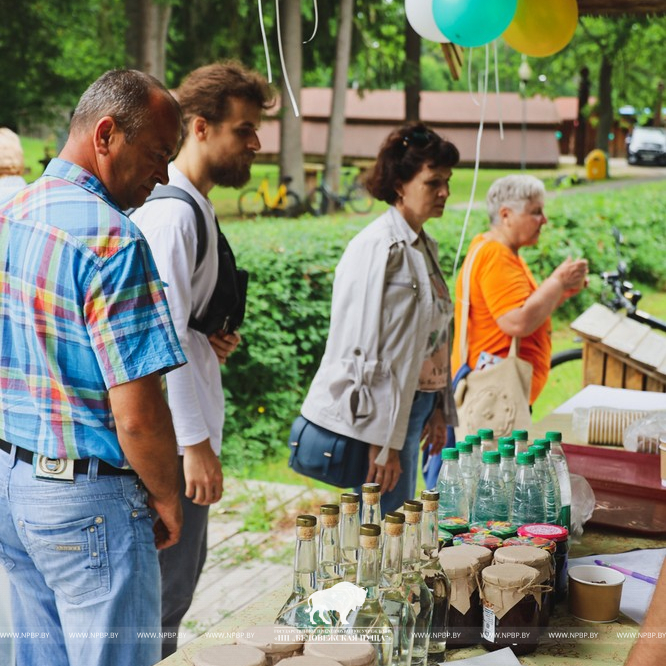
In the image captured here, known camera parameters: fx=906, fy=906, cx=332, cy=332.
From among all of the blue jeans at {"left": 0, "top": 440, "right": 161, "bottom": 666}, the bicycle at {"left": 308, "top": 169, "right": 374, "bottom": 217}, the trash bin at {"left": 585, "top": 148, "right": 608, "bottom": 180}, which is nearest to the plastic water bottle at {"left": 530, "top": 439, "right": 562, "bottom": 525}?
the blue jeans at {"left": 0, "top": 440, "right": 161, "bottom": 666}

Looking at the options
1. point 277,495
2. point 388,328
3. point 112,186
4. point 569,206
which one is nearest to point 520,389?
point 388,328

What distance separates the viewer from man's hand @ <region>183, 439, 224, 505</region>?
2.61 metres

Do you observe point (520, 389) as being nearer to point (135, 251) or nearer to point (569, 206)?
point (135, 251)

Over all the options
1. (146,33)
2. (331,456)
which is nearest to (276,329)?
(331,456)

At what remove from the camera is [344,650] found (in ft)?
4.84

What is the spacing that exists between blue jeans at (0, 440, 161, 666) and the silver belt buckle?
0.01 metres

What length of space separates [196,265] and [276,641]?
1403 mm

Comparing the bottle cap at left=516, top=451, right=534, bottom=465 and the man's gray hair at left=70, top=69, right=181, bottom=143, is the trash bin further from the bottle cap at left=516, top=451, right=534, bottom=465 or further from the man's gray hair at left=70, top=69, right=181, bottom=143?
the man's gray hair at left=70, top=69, right=181, bottom=143

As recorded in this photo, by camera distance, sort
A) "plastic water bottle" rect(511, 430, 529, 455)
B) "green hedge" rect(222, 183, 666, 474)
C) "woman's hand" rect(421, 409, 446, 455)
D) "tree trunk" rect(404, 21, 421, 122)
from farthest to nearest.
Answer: "tree trunk" rect(404, 21, 421, 122) < "green hedge" rect(222, 183, 666, 474) < "woman's hand" rect(421, 409, 446, 455) < "plastic water bottle" rect(511, 430, 529, 455)

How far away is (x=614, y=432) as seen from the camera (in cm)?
341

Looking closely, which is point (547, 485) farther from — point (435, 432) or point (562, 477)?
point (435, 432)

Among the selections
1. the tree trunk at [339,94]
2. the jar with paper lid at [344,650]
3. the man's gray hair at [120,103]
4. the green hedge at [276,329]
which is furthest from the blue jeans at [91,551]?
the tree trunk at [339,94]

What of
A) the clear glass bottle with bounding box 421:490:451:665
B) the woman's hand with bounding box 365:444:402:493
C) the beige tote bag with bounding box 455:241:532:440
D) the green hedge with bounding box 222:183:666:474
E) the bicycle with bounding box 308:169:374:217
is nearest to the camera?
the clear glass bottle with bounding box 421:490:451:665

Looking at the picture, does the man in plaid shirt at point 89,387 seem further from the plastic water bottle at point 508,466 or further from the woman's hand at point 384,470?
the woman's hand at point 384,470
